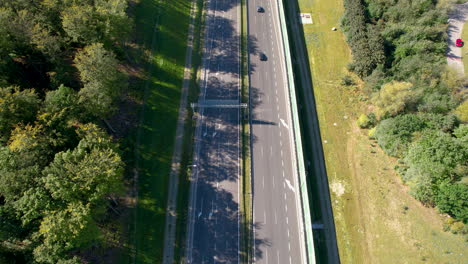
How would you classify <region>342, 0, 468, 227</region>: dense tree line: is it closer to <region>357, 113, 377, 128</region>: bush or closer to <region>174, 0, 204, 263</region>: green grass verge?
<region>357, 113, 377, 128</region>: bush

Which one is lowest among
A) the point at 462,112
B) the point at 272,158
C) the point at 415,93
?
the point at 272,158

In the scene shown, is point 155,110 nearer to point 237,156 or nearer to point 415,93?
point 237,156

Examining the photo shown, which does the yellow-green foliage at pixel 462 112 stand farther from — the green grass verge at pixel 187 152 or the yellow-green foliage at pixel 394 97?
the green grass verge at pixel 187 152

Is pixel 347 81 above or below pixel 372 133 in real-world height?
above

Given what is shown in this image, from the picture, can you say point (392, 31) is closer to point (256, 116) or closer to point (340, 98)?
point (340, 98)

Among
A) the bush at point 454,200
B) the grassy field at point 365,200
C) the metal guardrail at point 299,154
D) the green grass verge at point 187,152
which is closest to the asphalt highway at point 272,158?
the metal guardrail at point 299,154

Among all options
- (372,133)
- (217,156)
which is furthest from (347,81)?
(217,156)

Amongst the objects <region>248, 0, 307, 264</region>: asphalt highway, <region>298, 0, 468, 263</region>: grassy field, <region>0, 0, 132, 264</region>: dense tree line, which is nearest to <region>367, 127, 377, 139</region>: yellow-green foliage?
<region>298, 0, 468, 263</region>: grassy field
